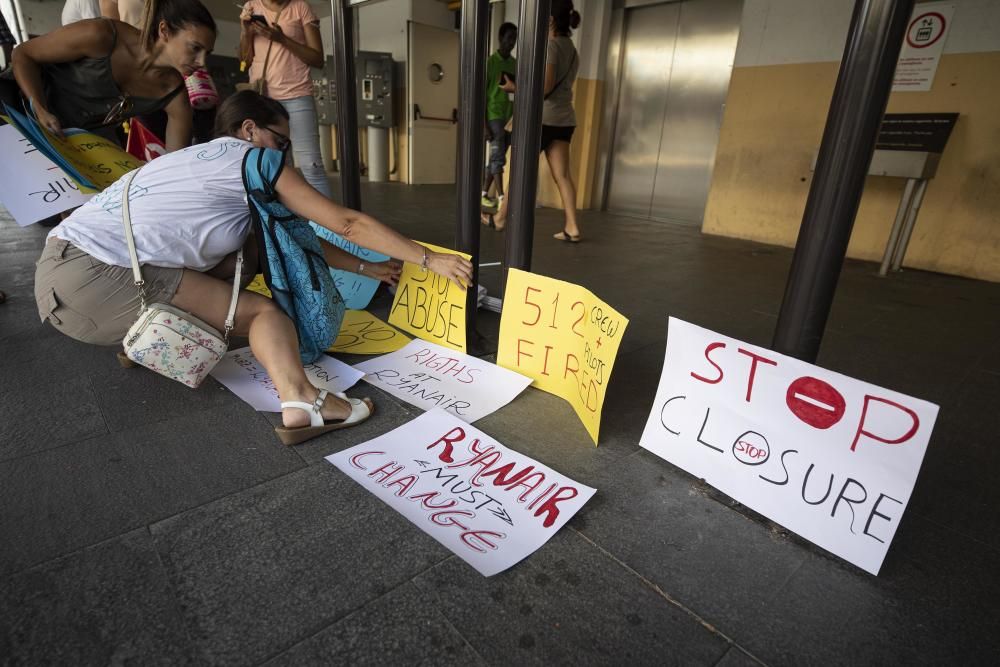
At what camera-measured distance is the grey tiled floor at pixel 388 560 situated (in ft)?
3.17

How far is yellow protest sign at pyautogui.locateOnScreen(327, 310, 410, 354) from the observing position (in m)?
2.22

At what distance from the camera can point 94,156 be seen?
8.18 ft

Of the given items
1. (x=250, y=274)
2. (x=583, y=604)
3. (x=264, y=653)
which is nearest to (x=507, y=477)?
(x=583, y=604)

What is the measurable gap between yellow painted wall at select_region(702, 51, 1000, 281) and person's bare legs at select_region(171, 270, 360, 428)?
483 centimetres

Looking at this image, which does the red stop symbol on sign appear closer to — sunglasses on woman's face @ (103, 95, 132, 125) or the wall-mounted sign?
sunglasses on woman's face @ (103, 95, 132, 125)

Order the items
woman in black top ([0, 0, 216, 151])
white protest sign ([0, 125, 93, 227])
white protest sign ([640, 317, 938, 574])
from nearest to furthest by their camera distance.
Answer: white protest sign ([640, 317, 938, 574]) → woman in black top ([0, 0, 216, 151]) → white protest sign ([0, 125, 93, 227])

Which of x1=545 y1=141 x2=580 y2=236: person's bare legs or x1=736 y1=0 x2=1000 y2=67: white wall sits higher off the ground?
x1=736 y1=0 x2=1000 y2=67: white wall

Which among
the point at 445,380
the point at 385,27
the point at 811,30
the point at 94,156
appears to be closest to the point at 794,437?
the point at 445,380

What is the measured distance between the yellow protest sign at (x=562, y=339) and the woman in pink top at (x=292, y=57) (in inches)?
64.2

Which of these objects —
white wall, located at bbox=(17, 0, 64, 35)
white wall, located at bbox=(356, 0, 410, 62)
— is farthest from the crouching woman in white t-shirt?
white wall, located at bbox=(17, 0, 64, 35)

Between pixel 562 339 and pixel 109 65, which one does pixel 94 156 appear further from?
pixel 562 339

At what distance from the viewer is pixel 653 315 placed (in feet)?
9.53

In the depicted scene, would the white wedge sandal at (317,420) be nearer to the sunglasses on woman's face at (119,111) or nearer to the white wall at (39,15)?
the sunglasses on woman's face at (119,111)

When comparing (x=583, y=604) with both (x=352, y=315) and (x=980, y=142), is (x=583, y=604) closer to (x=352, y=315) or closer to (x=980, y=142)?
(x=352, y=315)
